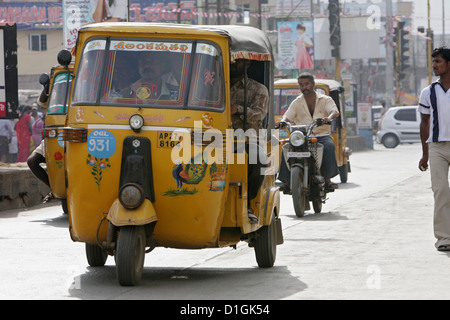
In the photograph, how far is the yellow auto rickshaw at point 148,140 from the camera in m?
7.15

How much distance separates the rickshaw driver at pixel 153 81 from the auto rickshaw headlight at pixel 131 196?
0.73 metres

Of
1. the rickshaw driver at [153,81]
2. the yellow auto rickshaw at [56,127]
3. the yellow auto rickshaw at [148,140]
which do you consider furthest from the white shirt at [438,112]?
the yellow auto rickshaw at [56,127]

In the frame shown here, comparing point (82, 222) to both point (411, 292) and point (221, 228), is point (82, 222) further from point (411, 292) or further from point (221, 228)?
point (411, 292)

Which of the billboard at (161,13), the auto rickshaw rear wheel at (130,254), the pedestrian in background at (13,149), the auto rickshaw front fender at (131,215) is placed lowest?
the pedestrian in background at (13,149)

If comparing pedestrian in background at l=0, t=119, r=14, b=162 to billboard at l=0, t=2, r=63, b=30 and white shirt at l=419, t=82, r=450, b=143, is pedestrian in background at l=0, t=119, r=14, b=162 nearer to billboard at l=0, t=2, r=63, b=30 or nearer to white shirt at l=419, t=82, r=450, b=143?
white shirt at l=419, t=82, r=450, b=143

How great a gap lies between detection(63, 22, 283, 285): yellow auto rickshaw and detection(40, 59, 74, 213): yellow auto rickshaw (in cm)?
482

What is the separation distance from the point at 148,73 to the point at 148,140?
0.57 m

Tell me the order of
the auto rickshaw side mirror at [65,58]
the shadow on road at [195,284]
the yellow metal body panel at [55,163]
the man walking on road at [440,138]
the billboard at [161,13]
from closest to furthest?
the shadow on road at [195,284], the auto rickshaw side mirror at [65,58], the man walking on road at [440,138], the yellow metal body panel at [55,163], the billboard at [161,13]

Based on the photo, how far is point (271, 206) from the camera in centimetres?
847

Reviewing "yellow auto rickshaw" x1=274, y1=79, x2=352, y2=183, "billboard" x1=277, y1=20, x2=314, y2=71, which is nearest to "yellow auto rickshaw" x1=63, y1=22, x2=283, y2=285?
"yellow auto rickshaw" x1=274, y1=79, x2=352, y2=183

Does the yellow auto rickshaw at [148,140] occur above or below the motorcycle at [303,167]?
above

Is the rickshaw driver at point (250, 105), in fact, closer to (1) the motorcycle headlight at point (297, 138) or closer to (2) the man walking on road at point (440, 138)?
(2) the man walking on road at point (440, 138)

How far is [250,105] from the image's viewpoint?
8266 mm

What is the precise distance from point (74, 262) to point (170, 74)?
227 centimetres
